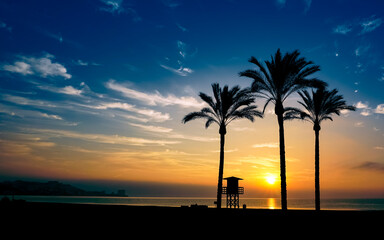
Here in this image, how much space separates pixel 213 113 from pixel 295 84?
30.7ft

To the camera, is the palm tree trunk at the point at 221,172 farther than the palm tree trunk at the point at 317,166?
Yes

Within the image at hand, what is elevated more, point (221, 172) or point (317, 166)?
point (317, 166)

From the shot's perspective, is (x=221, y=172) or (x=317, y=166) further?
(x=221, y=172)

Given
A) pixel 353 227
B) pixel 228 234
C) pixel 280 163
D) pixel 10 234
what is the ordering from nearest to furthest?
1. pixel 10 234
2. pixel 228 234
3. pixel 353 227
4. pixel 280 163

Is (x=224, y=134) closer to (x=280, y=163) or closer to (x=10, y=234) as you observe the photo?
(x=280, y=163)

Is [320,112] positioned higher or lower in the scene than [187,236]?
higher

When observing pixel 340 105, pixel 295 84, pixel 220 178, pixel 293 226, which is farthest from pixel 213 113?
pixel 293 226

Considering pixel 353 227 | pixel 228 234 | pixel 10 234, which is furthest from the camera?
pixel 353 227

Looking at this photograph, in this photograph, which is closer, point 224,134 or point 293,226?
point 293,226

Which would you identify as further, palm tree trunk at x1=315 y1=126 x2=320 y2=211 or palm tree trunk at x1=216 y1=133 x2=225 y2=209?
palm tree trunk at x1=216 y1=133 x2=225 y2=209

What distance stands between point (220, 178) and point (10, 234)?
2215cm

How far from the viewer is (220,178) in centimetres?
2983

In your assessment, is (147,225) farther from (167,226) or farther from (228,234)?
(228,234)

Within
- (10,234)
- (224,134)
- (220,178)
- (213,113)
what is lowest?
(10,234)
